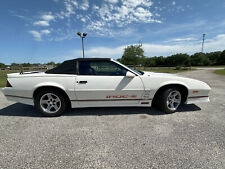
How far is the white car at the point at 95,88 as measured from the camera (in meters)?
2.46

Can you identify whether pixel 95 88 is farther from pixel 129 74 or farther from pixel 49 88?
pixel 49 88

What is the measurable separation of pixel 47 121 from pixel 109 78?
175 centimetres

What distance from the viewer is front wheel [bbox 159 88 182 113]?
2604 mm

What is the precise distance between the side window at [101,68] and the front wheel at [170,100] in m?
1.17

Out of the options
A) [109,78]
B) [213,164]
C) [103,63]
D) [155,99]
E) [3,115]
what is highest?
[103,63]

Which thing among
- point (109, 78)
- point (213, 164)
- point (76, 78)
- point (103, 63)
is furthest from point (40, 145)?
point (213, 164)

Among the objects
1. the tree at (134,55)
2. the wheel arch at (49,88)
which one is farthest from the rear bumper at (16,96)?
the tree at (134,55)

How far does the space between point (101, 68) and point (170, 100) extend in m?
1.99

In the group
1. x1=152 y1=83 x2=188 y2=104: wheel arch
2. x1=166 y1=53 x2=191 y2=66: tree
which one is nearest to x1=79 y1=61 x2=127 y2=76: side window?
x1=152 y1=83 x2=188 y2=104: wheel arch

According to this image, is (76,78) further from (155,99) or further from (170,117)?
(170,117)

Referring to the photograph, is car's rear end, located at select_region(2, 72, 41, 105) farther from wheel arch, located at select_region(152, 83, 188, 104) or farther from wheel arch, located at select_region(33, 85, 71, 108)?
wheel arch, located at select_region(152, 83, 188, 104)

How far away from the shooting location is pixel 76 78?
8.04 ft

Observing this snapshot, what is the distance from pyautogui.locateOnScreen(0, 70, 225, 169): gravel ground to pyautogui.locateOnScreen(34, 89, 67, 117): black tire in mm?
180

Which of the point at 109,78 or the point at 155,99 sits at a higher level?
the point at 109,78
